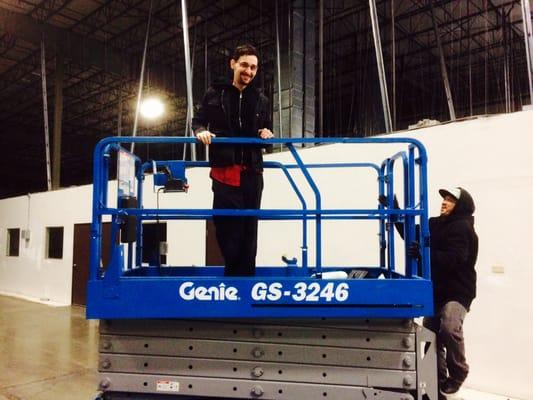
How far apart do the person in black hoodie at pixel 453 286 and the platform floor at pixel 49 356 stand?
1884 mm

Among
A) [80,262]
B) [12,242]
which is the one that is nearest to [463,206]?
[80,262]

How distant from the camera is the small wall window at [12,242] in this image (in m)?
13.8

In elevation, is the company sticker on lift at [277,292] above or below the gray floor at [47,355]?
above

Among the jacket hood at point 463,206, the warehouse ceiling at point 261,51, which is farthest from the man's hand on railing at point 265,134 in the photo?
the warehouse ceiling at point 261,51

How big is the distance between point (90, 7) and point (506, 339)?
12563 millimetres

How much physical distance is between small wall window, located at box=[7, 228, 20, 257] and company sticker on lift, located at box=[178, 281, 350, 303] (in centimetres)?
1349

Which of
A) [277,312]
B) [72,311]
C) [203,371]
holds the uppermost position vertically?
[277,312]

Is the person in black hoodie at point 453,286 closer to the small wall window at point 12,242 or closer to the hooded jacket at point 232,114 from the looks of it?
the hooded jacket at point 232,114

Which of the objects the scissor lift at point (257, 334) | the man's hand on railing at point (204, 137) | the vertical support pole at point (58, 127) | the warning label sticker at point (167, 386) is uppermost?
the vertical support pole at point (58, 127)

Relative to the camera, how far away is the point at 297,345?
7.85ft

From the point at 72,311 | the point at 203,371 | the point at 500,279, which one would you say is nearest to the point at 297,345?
the point at 203,371

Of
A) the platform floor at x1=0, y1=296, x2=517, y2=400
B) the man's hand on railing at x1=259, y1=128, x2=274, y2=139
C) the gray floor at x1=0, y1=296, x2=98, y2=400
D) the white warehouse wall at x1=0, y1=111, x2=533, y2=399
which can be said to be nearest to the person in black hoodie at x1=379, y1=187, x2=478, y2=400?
the man's hand on railing at x1=259, y1=128, x2=274, y2=139

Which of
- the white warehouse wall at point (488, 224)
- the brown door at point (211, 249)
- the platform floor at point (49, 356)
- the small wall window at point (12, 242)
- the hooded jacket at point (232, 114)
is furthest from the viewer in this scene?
the small wall window at point (12, 242)

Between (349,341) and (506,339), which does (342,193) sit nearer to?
(506,339)
